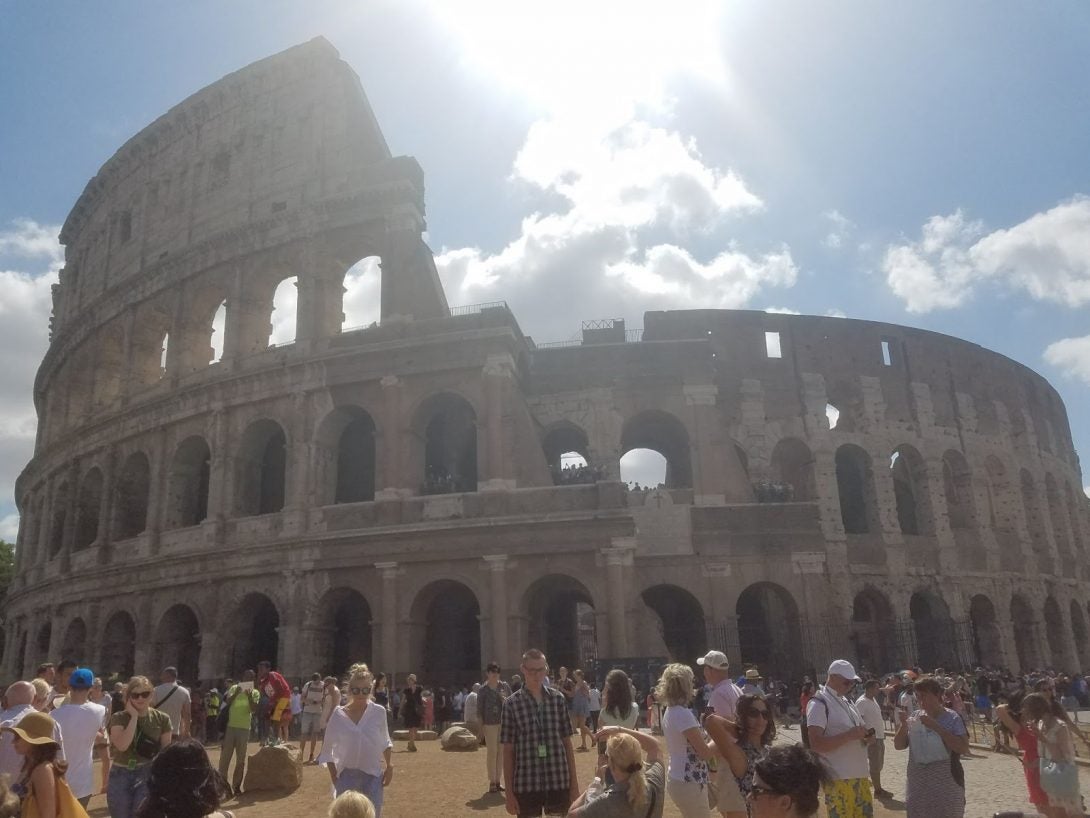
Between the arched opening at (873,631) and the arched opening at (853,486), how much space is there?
237 cm

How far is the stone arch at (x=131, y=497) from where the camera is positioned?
80.5 ft

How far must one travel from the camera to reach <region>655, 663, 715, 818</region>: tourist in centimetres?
495

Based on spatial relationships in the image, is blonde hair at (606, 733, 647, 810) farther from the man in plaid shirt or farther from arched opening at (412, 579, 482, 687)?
arched opening at (412, 579, 482, 687)

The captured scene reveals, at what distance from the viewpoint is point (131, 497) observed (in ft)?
82.7

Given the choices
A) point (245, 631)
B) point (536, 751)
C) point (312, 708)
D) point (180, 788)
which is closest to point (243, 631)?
point (245, 631)

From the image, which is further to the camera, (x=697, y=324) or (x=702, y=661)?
(x=697, y=324)

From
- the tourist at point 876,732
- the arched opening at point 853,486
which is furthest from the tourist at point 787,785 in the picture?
the arched opening at point 853,486

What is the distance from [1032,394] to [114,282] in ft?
108

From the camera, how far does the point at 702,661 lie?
562 centimetres

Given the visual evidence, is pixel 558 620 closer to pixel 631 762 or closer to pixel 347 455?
pixel 347 455

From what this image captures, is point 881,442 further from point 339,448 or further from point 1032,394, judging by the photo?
point 339,448

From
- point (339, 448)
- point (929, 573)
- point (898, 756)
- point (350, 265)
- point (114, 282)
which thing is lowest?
point (898, 756)

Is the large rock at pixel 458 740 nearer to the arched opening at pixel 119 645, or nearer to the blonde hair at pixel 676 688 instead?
the blonde hair at pixel 676 688

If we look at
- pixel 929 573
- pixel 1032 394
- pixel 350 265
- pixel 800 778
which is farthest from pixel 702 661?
pixel 1032 394
